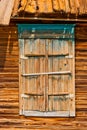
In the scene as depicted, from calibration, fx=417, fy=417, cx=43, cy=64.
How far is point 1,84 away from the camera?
996cm

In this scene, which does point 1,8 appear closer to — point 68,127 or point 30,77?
point 30,77

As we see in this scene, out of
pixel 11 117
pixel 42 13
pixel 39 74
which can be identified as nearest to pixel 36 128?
pixel 11 117

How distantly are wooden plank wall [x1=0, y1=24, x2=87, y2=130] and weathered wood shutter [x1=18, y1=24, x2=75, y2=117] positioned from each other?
6.1 inches

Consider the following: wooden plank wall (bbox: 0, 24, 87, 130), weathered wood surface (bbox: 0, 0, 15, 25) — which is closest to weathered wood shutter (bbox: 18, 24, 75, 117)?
wooden plank wall (bbox: 0, 24, 87, 130)

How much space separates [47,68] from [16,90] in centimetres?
91

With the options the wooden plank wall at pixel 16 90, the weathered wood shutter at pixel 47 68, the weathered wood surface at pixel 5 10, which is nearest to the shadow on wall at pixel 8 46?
the wooden plank wall at pixel 16 90

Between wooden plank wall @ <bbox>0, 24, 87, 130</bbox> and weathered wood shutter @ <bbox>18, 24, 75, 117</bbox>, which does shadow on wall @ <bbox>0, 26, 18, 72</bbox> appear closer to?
wooden plank wall @ <bbox>0, 24, 87, 130</bbox>

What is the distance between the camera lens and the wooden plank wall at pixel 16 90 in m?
9.90

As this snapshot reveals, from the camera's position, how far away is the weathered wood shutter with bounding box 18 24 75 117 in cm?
980

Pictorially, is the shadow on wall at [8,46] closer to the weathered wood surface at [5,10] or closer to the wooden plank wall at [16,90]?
the wooden plank wall at [16,90]

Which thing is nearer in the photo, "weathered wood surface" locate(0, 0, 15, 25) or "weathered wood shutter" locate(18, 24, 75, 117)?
"weathered wood surface" locate(0, 0, 15, 25)

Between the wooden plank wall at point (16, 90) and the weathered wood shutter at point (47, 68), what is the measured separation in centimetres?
15

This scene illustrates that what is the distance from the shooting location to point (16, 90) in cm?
994

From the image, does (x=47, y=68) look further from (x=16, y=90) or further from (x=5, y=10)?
(x=5, y=10)
